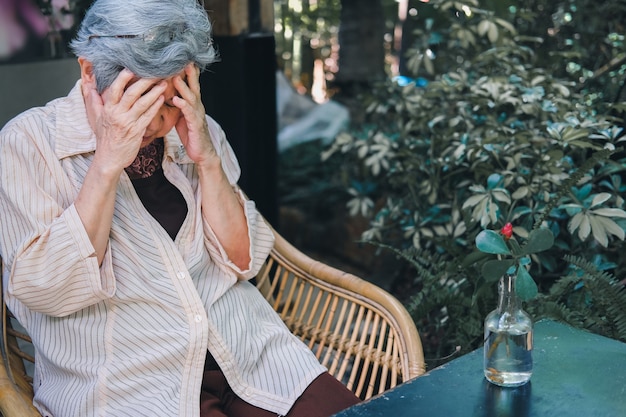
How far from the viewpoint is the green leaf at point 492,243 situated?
5.33 feet

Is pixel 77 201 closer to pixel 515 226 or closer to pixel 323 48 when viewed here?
pixel 515 226

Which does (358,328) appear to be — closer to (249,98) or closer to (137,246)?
(137,246)

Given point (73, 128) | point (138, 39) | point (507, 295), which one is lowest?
point (507, 295)

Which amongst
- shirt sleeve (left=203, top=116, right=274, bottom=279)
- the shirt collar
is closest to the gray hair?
the shirt collar

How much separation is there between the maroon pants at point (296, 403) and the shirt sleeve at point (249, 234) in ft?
0.96

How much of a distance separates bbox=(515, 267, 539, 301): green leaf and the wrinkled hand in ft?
2.82

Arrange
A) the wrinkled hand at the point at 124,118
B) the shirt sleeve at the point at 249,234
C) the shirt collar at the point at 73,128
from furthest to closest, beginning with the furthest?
the shirt sleeve at the point at 249,234, the shirt collar at the point at 73,128, the wrinkled hand at the point at 124,118

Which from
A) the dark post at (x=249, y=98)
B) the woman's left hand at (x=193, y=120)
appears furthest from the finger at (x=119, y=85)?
the dark post at (x=249, y=98)

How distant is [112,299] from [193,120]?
461 mm

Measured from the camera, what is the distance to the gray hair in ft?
5.64

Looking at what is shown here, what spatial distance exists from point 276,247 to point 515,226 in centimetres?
94

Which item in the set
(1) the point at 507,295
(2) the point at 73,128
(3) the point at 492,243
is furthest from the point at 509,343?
(2) the point at 73,128

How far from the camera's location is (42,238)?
1685 mm

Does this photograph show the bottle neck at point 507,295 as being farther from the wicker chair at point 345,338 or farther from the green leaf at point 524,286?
the wicker chair at point 345,338
